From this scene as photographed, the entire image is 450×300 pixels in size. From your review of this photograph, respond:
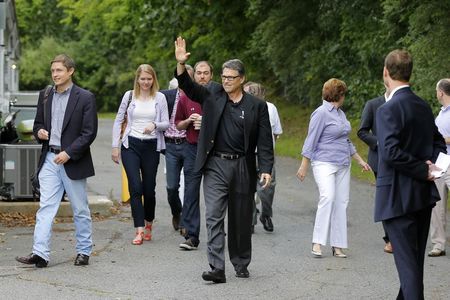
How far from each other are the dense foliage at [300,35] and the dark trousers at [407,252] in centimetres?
1191

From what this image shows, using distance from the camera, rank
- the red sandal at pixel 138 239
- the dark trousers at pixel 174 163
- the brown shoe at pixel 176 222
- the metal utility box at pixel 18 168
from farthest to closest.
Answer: the metal utility box at pixel 18 168 < the brown shoe at pixel 176 222 < the dark trousers at pixel 174 163 < the red sandal at pixel 138 239

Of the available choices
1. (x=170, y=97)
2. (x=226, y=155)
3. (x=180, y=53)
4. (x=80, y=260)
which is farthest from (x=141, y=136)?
(x=180, y=53)

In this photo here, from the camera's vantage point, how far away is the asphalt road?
8.72 meters

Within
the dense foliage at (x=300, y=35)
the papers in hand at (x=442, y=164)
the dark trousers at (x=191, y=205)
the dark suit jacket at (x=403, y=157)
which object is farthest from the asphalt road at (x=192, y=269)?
the dense foliage at (x=300, y=35)

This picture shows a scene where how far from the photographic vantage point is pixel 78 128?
9.80 meters

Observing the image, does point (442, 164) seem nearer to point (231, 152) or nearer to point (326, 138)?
point (231, 152)

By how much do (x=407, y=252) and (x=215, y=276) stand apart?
2.28m

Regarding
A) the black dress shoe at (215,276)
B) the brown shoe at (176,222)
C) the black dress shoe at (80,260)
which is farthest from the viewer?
the brown shoe at (176,222)

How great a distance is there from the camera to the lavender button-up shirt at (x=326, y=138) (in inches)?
431

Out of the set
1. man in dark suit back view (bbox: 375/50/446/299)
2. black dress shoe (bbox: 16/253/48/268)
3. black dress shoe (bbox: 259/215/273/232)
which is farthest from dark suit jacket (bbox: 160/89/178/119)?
man in dark suit back view (bbox: 375/50/446/299)

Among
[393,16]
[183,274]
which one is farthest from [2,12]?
[393,16]

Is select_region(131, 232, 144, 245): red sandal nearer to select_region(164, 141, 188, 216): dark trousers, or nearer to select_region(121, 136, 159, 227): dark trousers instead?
select_region(121, 136, 159, 227): dark trousers

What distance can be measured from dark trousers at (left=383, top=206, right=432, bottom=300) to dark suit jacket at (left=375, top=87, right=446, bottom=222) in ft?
0.30

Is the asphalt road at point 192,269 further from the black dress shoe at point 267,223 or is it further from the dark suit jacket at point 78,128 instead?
the dark suit jacket at point 78,128
